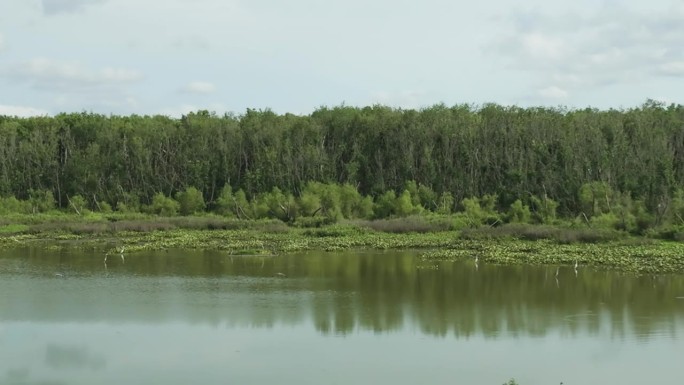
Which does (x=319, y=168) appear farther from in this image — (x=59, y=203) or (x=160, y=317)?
(x=160, y=317)

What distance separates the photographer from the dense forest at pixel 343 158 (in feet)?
160

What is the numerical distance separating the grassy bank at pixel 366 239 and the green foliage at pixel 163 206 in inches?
127

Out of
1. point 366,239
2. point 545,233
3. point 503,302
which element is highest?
point 545,233

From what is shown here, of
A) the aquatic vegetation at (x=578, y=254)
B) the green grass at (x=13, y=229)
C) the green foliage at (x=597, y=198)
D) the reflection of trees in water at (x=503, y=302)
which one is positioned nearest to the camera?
the reflection of trees in water at (x=503, y=302)

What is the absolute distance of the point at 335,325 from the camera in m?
19.4

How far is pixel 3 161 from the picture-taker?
5738 cm

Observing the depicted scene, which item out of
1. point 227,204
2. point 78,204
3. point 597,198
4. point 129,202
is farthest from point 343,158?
point 597,198

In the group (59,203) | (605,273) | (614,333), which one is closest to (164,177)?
(59,203)

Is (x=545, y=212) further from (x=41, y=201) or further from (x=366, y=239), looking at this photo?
(x=41, y=201)

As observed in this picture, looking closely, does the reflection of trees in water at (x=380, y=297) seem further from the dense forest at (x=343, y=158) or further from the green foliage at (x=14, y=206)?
the green foliage at (x=14, y=206)

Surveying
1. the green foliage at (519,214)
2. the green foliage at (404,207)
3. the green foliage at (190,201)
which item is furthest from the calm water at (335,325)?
the green foliage at (190,201)

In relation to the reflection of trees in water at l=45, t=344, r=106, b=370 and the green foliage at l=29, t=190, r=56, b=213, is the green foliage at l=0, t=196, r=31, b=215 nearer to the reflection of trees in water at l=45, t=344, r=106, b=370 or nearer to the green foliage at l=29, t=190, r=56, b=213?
the green foliage at l=29, t=190, r=56, b=213

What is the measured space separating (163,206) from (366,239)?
62.4ft

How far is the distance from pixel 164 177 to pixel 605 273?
36762 millimetres
